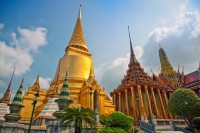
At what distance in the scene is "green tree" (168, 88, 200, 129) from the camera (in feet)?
57.6

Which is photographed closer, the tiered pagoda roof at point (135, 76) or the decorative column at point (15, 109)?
the decorative column at point (15, 109)

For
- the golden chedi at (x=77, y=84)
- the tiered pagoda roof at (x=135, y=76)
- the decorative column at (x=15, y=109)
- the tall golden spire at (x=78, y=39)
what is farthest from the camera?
the tall golden spire at (x=78, y=39)

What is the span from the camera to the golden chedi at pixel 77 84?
979 inches

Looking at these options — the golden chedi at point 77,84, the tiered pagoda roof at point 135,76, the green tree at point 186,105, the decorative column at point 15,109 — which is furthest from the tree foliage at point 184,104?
the decorative column at point 15,109

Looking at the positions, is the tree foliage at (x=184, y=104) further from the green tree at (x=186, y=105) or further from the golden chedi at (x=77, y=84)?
the golden chedi at (x=77, y=84)

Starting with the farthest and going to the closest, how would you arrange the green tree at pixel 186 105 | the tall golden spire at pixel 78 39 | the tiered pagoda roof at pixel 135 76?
the tall golden spire at pixel 78 39, the tiered pagoda roof at pixel 135 76, the green tree at pixel 186 105

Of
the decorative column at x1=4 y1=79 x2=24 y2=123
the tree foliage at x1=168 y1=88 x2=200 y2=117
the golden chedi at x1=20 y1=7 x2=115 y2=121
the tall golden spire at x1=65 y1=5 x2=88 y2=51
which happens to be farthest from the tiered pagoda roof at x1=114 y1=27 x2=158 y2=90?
the decorative column at x1=4 y1=79 x2=24 y2=123

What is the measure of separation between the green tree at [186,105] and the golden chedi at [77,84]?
1132 centimetres

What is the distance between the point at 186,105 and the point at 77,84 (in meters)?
18.1

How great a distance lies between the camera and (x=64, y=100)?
1336 centimetres

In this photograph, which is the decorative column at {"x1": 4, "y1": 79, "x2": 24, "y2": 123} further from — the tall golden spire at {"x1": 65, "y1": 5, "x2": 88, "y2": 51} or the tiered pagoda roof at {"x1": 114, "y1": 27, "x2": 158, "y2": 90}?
the tall golden spire at {"x1": 65, "y1": 5, "x2": 88, "y2": 51}

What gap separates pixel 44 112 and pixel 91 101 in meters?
8.20

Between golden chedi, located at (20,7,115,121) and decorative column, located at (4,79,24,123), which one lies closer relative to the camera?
decorative column, located at (4,79,24,123)

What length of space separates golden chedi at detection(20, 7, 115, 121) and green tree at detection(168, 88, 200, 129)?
446 inches
